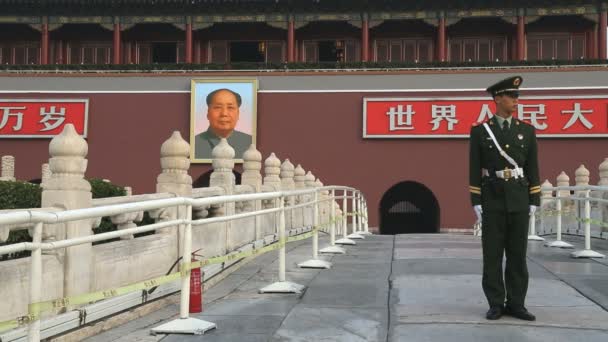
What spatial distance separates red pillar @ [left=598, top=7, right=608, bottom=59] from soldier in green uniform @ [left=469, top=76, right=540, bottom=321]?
24.8 meters

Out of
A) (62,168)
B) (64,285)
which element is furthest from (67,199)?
(64,285)

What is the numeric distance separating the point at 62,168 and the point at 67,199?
10.8 inches

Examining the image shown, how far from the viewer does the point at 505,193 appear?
18.6ft

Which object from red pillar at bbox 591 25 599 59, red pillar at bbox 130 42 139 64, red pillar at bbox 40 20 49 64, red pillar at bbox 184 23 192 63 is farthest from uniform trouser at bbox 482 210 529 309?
red pillar at bbox 130 42 139 64

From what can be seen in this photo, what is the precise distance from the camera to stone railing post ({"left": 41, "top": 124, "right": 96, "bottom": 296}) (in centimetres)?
557

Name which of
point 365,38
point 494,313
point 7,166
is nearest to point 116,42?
point 7,166

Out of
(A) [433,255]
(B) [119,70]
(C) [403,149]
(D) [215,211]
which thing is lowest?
(A) [433,255]

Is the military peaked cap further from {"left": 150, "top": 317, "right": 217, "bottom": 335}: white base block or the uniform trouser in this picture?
{"left": 150, "top": 317, "right": 217, "bottom": 335}: white base block

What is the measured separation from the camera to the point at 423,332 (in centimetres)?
512

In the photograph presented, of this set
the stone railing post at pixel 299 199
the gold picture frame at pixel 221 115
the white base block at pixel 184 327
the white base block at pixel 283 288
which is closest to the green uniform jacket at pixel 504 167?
the white base block at pixel 283 288

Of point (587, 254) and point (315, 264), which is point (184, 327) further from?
point (587, 254)

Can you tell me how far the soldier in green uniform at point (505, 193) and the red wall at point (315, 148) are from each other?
1960cm

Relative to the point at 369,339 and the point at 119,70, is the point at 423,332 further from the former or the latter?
the point at 119,70

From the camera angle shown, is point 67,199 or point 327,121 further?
point 327,121
